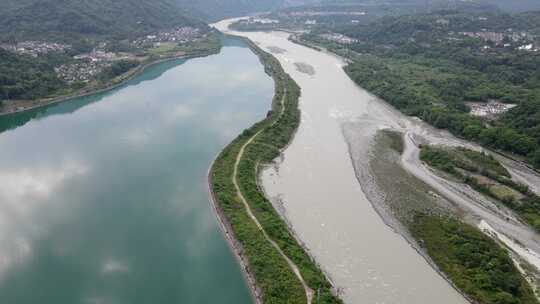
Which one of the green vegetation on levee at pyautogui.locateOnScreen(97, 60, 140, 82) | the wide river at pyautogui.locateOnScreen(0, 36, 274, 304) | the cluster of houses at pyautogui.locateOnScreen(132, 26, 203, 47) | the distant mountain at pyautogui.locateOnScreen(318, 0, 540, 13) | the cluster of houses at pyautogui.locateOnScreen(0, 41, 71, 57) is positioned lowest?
the wide river at pyautogui.locateOnScreen(0, 36, 274, 304)

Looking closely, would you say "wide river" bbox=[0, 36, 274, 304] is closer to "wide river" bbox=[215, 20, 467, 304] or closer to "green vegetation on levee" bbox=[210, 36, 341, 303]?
"green vegetation on levee" bbox=[210, 36, 341, 303]

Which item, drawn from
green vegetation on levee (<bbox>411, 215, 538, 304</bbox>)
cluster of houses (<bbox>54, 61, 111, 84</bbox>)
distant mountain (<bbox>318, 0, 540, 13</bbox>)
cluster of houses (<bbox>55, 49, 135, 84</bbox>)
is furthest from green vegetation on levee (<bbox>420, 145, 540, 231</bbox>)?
distant mountain (<bbox>318, 0, 540, 13</bbox>)

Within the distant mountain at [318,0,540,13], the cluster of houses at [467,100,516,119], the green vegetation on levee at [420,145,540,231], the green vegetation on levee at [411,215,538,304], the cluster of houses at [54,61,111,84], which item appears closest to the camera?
the green vegetation on levee at [411,215,538,304]

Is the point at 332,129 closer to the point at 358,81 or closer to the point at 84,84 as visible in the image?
the point at 358,81

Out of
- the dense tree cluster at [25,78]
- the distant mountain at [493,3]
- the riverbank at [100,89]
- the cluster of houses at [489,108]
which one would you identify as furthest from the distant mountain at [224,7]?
the cluster of houses at [489,108]

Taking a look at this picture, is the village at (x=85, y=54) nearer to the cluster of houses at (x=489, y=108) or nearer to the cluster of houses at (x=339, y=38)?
the cluster of houses at (x=339, y=38)
